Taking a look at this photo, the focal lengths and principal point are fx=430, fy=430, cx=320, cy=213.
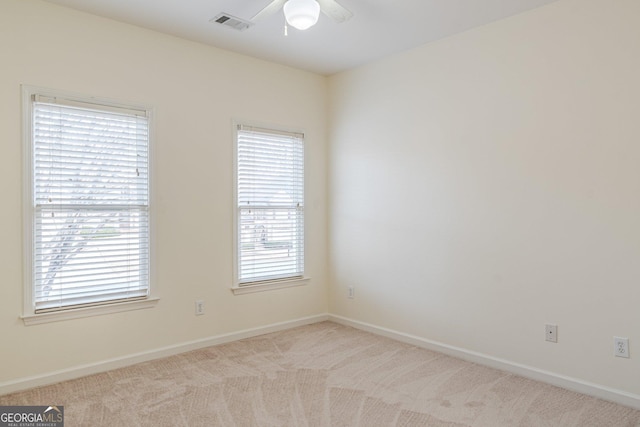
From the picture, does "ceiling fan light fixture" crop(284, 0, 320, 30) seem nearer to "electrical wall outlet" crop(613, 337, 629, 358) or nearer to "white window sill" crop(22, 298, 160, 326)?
"white window sill" crop(22, 298, 160, 326)

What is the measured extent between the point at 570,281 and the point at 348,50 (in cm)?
269

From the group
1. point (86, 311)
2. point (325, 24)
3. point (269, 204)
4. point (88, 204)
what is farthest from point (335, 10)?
point (86, 311)

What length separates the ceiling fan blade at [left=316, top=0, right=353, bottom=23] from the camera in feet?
8.82

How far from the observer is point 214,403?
2.77m

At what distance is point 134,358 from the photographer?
11.4 feet

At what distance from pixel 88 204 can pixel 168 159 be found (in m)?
0.74

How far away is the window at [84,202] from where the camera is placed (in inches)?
120

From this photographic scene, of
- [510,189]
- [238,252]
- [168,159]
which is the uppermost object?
[168,159]

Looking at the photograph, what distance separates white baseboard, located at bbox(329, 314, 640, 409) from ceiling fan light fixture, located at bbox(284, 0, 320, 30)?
284 centimetres

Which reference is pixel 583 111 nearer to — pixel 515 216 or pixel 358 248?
pixel 515 216

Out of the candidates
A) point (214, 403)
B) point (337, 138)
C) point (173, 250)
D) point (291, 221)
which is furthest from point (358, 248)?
point (214, 403)

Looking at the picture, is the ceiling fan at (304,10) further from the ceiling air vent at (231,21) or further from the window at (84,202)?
the window at (84,202)

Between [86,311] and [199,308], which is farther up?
[86,311]

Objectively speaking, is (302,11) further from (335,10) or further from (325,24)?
(325,24)
